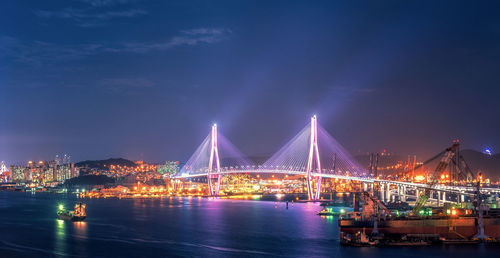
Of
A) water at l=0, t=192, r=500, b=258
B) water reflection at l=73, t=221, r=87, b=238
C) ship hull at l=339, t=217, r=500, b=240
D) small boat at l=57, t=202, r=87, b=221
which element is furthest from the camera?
small boat at l=57, t=202, r=87, b=221

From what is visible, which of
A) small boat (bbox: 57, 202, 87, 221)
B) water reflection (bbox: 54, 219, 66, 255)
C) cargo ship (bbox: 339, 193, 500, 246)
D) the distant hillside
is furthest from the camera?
the distant hillside

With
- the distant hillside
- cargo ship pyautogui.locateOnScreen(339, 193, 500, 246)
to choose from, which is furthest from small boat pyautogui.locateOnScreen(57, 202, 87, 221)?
the distant hillside

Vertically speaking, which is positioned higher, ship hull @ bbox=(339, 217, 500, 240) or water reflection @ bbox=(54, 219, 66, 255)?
ship hull @ bbox=(339, 217, 500, 240)

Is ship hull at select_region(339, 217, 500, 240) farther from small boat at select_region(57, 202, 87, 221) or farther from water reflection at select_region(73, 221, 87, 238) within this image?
small boat at select_region(57, 202, 87, 221)

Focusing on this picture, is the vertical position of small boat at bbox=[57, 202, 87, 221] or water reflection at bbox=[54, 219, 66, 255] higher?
small boat at bbox=[57, 202, 87, 221]

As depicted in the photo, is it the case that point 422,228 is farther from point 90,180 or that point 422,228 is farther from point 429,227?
point 90,180

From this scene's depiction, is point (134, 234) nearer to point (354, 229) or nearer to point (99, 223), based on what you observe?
point (99, 223)

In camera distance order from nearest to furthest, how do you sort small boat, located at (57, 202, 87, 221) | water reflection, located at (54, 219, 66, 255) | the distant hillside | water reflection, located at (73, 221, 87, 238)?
water reflection, located at (54, 219, 66, 255)
water reflection, located at (73, 221, 87, 238)
small boat, located at (57, 202, 87, 221)
the distant hillside

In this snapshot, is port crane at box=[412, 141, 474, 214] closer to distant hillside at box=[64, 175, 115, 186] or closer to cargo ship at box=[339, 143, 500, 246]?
cargo ship at box=[339, 143, 500, 246]

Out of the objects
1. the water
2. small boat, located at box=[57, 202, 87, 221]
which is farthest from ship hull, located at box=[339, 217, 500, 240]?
small boat, located at box=[57, 202, 87, 221]

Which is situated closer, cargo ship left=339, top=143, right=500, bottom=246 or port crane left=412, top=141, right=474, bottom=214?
cargo ship left=339, top=143, right=500, bottom=246

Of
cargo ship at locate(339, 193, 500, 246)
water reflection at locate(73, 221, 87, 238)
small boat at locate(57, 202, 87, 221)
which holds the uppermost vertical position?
cargo ship at locate(339, 193, 500, 246)
